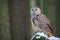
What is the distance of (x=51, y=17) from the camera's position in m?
1.75

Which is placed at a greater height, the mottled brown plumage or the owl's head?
the owl's head

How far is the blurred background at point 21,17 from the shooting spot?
1.73 meters

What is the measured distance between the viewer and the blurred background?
173 centimetres

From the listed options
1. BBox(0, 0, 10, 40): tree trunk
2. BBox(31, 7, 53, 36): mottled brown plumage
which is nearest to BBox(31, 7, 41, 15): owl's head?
BBox(31, 7, 53, 36): mottled brown plumage

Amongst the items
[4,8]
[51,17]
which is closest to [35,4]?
[51,17]

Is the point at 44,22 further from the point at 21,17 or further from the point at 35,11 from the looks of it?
the point at 21,17

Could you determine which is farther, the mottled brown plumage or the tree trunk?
the tree trunk

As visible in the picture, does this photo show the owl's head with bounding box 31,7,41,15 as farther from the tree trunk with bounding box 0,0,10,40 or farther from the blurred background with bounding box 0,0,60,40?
the tree trunk with bounding box 0,0,10,40

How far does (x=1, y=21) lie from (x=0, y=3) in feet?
0.78

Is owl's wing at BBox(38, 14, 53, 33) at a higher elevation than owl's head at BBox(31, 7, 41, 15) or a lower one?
lower

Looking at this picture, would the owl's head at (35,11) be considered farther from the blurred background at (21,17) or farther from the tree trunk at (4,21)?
the tree trunk at (4,21)

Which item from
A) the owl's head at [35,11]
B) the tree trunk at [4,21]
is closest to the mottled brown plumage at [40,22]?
the owl's head at [35,11]

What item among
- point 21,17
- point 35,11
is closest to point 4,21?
point 21,17

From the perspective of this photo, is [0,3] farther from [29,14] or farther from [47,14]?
[47,14]
